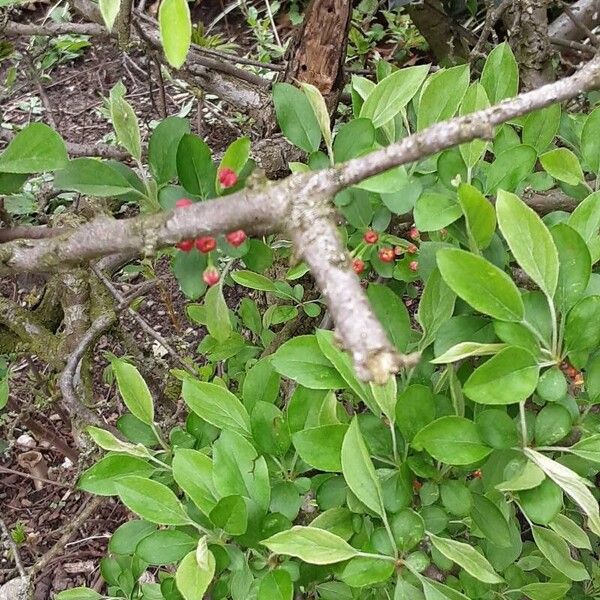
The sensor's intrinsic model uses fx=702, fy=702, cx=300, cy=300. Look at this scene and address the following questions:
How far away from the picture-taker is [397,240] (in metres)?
0.90

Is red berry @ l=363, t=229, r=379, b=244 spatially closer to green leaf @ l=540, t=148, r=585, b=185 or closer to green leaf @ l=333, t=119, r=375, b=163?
green leaf @ l=333, t=119, r=375, b=163

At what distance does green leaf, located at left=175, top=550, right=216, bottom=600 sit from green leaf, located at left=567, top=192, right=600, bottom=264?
0.52 m

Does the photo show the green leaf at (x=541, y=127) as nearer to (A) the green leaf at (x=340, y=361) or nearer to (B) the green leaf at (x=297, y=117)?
(B) the green leaf at (x=297, y=117)

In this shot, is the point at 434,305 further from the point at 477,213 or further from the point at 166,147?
the point at 166,147

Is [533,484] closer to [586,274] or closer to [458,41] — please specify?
[586,274]

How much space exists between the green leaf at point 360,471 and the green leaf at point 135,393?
36 centimetres

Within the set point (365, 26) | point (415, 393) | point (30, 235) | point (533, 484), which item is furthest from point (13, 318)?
point (365, 26)

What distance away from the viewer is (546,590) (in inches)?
34.3

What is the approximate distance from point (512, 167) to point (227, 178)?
0.32m

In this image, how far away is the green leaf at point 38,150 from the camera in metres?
0.75

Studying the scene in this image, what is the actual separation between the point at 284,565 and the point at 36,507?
146cm

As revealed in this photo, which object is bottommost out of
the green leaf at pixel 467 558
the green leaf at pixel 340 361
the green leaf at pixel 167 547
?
the green leaf at pixel 167 547

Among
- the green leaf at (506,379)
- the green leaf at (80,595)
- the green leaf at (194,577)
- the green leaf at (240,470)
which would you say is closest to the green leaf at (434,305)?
the green leaf at (506,379)

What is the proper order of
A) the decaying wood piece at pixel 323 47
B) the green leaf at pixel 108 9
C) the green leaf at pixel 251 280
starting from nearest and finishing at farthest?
the green leaf at pixel 108 9
the green leaf at pixel 251 280
the decaying wood piece at pixel 323 47
